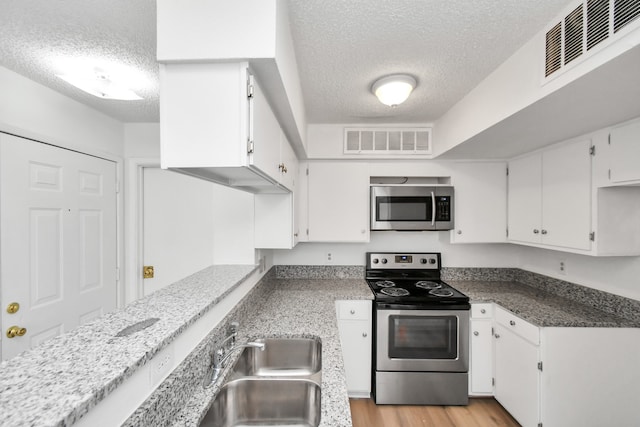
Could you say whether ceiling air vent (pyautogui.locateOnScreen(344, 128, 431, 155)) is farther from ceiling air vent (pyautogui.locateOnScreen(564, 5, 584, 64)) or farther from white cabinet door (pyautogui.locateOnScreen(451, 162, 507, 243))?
ceiling air vent (pyautogui.locateOnScreen(564, 5, 584, 64))

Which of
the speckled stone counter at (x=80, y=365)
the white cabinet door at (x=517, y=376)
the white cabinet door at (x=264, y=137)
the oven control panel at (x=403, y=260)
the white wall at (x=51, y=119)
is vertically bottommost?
the white cabinet door at (x=517, y=376)

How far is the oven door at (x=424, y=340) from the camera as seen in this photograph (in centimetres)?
208

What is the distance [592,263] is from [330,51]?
7.72 ft

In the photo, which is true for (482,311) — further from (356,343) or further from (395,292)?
(356,343)

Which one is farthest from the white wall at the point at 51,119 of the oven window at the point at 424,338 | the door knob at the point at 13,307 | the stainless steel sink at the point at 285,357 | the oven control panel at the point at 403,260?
the oven window at the point at 424,338

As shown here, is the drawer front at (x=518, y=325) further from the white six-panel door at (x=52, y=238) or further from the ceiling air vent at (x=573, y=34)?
the white six-panel door at (x=52, y=238)

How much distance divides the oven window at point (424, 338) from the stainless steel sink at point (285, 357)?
92 centimetres

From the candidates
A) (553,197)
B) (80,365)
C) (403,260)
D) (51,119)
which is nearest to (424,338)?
(403,260)

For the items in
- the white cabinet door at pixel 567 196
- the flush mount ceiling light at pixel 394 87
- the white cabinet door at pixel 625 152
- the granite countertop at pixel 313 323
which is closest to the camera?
the granite countertop at pixel 313 323

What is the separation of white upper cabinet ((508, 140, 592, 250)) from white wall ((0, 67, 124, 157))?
3.50 m

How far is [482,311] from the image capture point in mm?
2117

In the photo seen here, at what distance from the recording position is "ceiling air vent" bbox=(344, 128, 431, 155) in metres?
2.41

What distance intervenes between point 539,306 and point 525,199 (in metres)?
0.85

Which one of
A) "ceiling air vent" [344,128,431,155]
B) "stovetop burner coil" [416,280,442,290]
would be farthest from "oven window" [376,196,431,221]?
"stovetop burner coil" [416,280,442,290]
